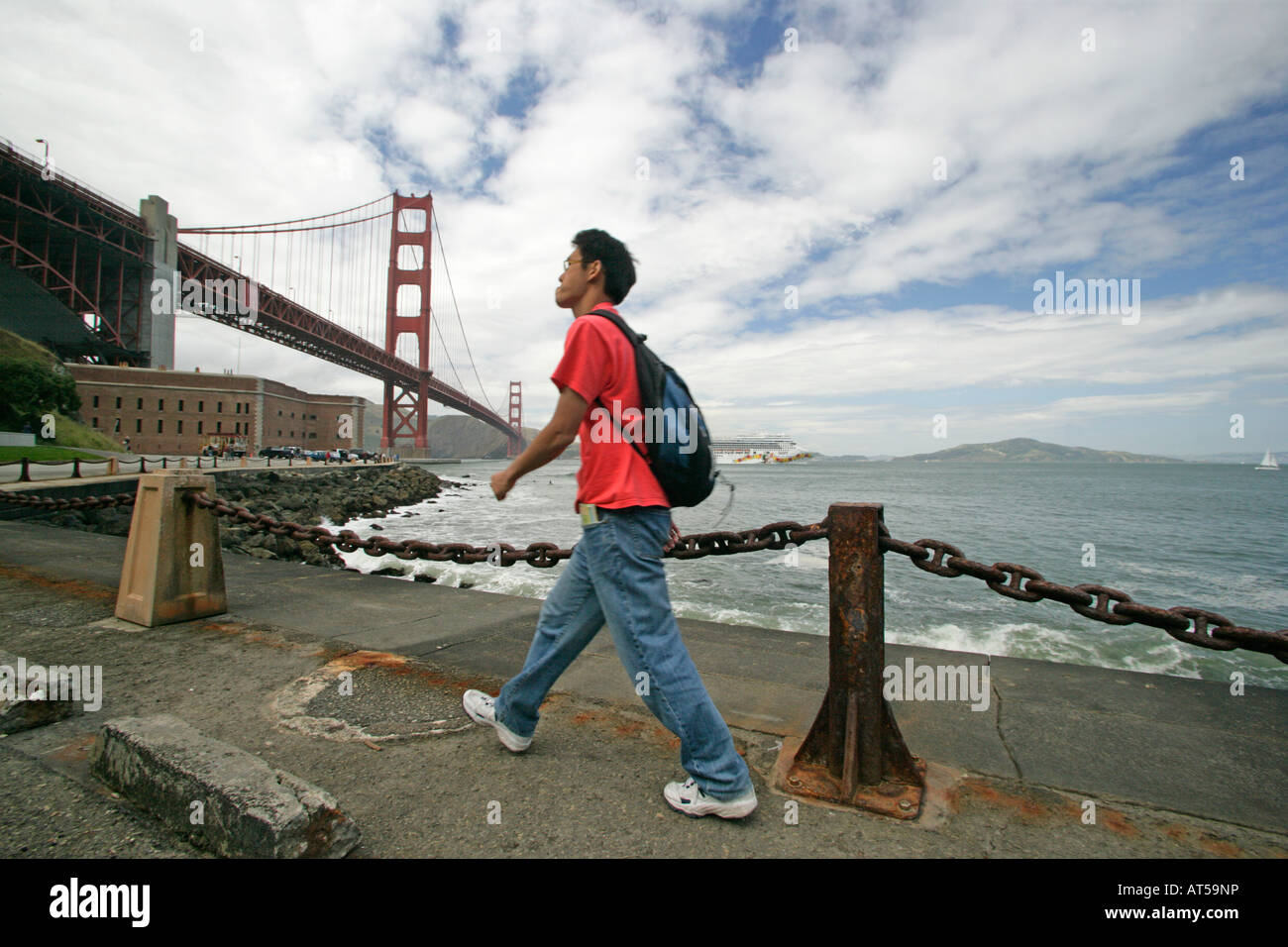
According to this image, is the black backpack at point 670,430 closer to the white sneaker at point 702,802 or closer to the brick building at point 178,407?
the white sneaker at point 702,802

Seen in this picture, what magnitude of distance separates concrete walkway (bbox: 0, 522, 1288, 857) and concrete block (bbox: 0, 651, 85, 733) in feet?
0.21

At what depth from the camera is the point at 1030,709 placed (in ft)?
Result: 8.14

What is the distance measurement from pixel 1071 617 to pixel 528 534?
1337 cm

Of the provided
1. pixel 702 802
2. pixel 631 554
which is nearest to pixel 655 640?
pixel 631 554

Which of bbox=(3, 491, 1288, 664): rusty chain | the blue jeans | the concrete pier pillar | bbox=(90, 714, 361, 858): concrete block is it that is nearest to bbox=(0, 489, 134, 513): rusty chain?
bbox=(3, 491, 1288, 664): rusty chain

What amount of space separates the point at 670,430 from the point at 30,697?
2.26m

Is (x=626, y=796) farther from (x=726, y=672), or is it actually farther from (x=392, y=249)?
(x=392, y=249)

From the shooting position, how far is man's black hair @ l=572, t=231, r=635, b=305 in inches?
75.4

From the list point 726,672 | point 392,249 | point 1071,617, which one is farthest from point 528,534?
point 392,249

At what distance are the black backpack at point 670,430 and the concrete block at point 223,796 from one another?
1.11 m

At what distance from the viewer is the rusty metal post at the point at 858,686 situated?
5.95 ft

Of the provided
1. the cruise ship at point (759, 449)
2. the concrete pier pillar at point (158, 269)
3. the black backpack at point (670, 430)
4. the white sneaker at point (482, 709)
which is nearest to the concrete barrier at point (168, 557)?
the white sneaker at point (482, 709)

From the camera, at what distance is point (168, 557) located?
3432 mm

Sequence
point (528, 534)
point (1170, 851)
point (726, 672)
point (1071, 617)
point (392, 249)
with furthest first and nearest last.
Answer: point (392, 249)
point (528, 534)
point (1071, 617)
point (726, 672)
point (1170, 851)
